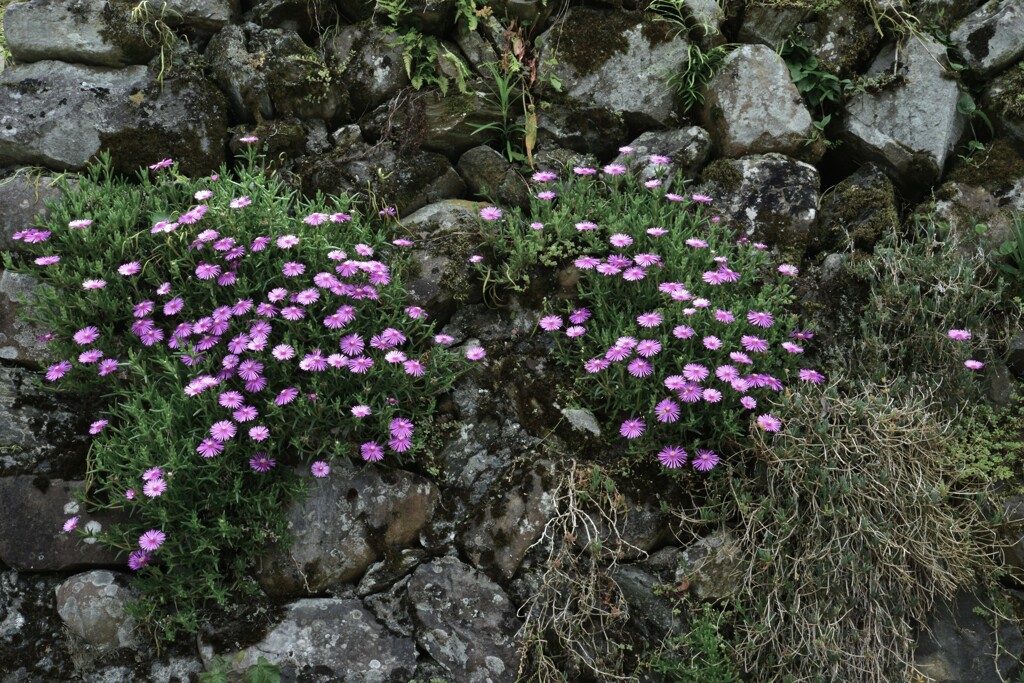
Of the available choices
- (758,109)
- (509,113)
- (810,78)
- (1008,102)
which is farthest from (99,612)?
(1008,102)

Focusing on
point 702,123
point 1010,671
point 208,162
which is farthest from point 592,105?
point 1010,671

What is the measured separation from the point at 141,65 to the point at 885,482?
4.42 m

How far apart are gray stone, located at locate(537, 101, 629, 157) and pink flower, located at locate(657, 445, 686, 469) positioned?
207 cm

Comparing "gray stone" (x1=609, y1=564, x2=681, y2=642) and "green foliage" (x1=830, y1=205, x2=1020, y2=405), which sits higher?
"green foliage" (x1=830, y1=205, x2=1020, y2=405)

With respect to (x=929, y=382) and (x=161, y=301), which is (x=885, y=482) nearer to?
(x=929, y=382)

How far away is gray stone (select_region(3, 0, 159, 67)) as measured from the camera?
4.60 metres

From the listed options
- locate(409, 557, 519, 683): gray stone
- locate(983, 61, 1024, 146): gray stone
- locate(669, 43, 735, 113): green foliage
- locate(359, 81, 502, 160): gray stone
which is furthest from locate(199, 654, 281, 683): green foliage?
locate(983, 61, 1024, 146): gray stone

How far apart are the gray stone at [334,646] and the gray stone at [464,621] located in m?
0.12

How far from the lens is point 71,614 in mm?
3383

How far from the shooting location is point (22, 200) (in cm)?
434

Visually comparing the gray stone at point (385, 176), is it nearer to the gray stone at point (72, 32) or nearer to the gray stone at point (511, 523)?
→ the gray stone at point (72, 32)

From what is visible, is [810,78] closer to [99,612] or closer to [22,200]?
[22,200]

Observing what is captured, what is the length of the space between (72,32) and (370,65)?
1646 millimetres

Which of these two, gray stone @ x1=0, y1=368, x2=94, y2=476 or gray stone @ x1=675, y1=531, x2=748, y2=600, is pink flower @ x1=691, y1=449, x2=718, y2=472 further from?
gray stone @ x1=0, y1=368, x2=94, y2=476
